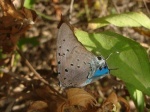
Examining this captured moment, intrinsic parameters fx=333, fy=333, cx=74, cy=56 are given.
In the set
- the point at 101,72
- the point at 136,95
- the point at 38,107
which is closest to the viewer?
the point at 101,72

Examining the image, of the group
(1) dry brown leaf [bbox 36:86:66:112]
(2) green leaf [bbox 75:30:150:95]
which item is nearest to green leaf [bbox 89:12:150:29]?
(2) green leaf [bbox 75:30:150:95]

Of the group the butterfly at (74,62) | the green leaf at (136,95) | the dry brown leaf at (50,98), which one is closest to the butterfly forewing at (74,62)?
the butterfly at (74,62)

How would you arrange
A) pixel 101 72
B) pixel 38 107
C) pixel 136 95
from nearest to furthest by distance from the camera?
1. pixel 101 72
2. pixel 38 107
3. pixel 136 95

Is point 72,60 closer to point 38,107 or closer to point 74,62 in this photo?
point 74,62

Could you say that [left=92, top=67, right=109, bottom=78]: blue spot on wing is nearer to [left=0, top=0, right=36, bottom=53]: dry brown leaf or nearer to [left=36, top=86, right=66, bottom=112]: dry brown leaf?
[left=36, top=86, right=66, bottom=112]: dry brown leaf

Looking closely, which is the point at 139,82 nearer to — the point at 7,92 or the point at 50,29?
the point at 7,92

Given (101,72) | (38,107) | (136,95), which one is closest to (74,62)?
(101,72)
